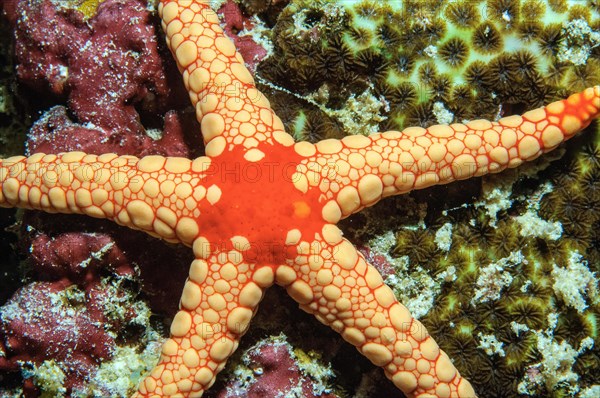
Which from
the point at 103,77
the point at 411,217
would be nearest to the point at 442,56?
the point at 411,217

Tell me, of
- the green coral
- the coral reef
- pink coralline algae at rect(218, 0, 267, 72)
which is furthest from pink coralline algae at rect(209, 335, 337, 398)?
pink coralline algae at rect(218, 0, 267, 72)

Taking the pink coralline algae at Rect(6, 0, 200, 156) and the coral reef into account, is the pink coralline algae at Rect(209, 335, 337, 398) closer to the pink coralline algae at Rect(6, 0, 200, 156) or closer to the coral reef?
the coral reef

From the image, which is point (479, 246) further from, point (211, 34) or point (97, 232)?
point (97, 232)

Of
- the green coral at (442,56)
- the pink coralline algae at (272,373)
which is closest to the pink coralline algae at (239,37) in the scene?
the green coral at (442,56)

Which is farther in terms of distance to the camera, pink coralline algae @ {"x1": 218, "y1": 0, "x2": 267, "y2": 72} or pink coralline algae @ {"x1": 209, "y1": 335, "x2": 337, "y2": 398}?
pink coralline algae @ {"x1": 218, "y1": 0, "x2": 267, "y2": 72}

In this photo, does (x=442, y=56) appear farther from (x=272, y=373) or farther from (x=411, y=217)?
(x=272, y=373)

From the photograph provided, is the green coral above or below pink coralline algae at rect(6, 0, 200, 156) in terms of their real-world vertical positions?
above

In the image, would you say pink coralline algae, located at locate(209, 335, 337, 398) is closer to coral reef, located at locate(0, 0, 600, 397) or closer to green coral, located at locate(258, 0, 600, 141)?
coral reef, located at locate(0, 0, 600, 397)

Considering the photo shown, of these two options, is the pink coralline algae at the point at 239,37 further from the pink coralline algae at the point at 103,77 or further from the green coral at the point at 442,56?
the pink coralline algae at the point at 103,77

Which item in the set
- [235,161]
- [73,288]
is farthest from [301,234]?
[73,288]
